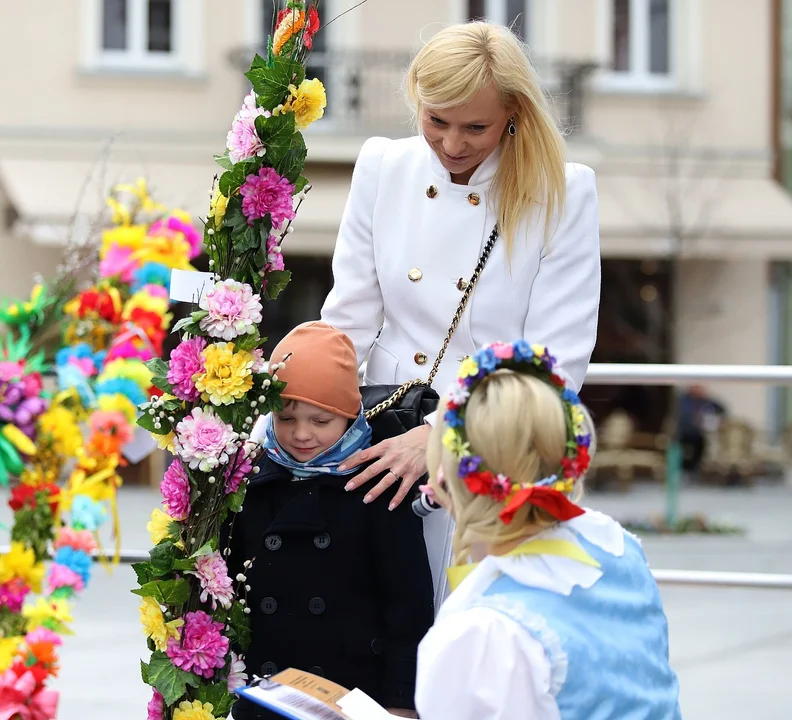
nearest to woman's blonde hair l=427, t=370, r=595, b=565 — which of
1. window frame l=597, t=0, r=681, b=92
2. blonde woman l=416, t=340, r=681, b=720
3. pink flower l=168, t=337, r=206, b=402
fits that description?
blonde woman l=416, t=340, r=681, b=720

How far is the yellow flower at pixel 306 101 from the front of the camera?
248 cm

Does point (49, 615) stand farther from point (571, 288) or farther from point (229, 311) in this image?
point (571, 288)

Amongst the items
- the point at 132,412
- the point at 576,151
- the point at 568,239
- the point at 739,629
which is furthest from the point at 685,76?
the point at 568,239

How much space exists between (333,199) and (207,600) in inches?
470

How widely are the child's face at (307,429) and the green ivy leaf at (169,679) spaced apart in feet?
1.42

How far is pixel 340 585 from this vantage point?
2.53 metres

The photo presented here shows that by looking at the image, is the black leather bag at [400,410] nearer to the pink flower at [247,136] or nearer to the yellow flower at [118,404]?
the pink flower at [247,136]

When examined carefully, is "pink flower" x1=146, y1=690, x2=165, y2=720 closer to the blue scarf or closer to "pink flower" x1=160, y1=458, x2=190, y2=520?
"pink flower" x1=160, y1=458, x2=190, y2=520

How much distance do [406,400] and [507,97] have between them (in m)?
0.59

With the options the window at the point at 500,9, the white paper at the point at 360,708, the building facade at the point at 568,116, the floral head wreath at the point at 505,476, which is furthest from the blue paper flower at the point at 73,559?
the window at the point at 500,9

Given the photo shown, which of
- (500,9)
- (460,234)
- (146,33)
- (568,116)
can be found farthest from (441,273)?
(500,9)

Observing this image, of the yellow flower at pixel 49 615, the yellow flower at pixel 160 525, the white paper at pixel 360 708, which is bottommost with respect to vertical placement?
the yellow flower at pixel 49 615

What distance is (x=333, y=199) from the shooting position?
14281mm

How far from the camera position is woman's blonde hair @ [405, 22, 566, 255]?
247 centimetres
